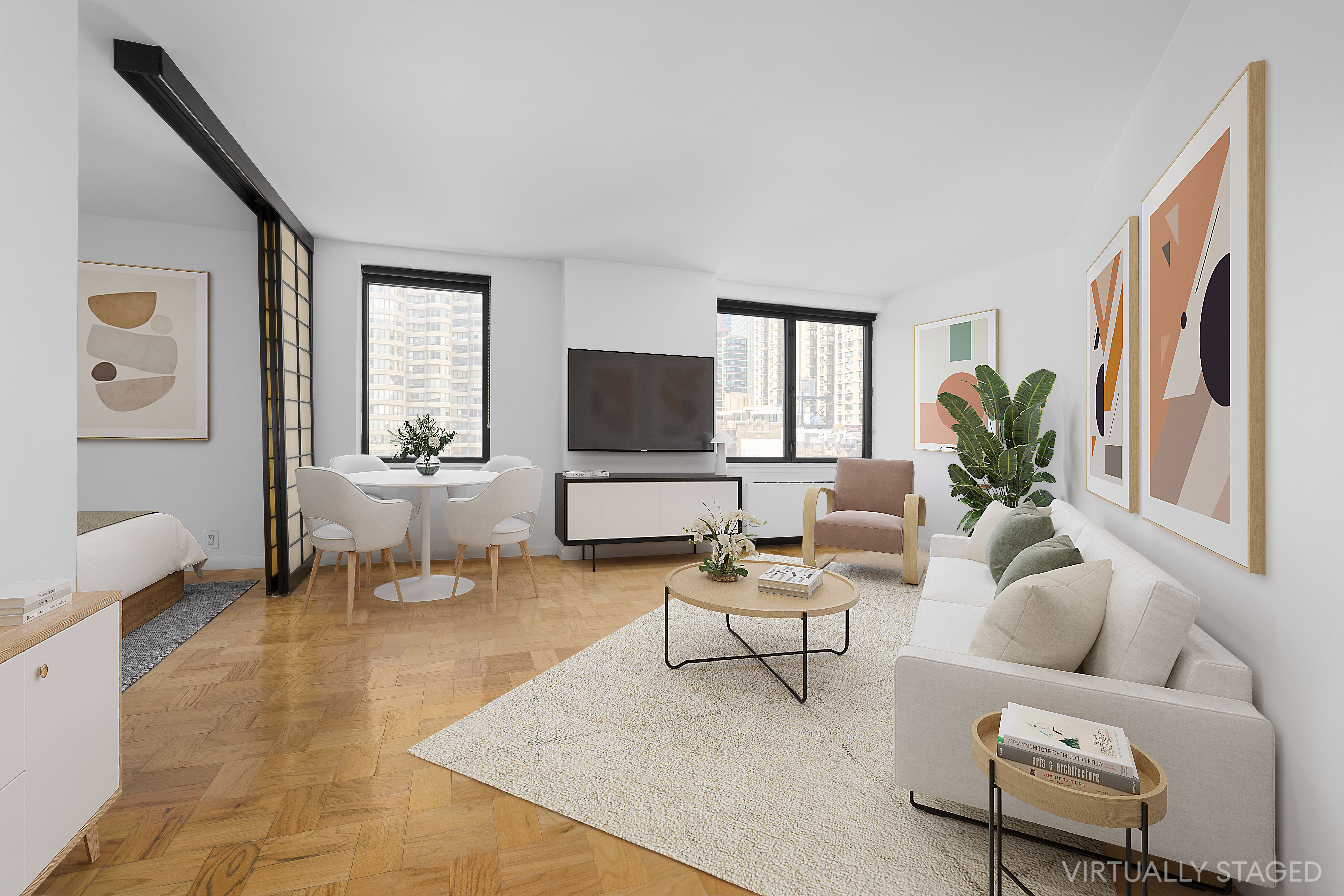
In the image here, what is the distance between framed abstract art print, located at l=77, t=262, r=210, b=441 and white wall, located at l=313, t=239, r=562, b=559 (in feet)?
2.52

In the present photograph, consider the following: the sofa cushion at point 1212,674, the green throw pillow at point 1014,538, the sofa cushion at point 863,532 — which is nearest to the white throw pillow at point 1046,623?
the sofa cushion at point 1212,674

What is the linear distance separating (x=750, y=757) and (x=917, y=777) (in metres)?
0.57

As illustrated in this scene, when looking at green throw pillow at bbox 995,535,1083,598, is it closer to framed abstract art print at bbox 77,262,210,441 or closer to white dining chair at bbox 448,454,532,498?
white dining chair at bbox 448,454,532,498

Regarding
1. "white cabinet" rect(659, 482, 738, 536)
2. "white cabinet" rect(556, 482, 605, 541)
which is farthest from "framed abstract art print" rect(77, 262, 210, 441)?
"white cabinet" rect(659, 482, 738, 536)

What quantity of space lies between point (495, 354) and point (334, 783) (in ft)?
12.1

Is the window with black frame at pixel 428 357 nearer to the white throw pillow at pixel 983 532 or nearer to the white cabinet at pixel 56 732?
the white cabinet at pixel 56 732

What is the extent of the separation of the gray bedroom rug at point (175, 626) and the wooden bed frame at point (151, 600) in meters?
0.03

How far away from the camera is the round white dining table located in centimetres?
369

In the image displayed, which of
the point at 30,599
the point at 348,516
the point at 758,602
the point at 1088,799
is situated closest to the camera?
the point at 1088,799

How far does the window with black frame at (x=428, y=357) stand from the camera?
4898 mm

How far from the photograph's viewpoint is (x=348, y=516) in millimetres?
3381

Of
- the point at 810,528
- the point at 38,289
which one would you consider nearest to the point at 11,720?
the point at 38,289

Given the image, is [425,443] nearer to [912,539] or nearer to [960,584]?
[960,584]

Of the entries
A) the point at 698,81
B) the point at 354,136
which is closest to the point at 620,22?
the point at 698,81
